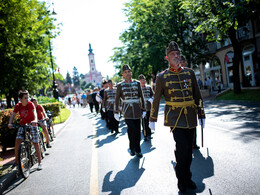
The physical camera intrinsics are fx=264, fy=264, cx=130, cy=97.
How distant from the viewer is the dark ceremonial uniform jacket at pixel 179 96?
406cm

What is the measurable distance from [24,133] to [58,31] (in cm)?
1834

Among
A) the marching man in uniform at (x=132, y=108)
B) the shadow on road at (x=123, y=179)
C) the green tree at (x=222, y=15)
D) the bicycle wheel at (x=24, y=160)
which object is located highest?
the green tree at (x=222, y=15)

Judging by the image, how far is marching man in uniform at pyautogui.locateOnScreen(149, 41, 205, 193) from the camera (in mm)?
3963

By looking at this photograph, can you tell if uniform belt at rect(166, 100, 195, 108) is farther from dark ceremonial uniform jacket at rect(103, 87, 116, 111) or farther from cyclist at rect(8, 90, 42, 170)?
dark ceremonial uniform jacket at rect(103, 87, 116, 111)

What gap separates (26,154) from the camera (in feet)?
20.3

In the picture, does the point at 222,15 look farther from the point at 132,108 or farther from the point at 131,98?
the point at 132,108

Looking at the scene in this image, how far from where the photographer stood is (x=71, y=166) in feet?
20.9

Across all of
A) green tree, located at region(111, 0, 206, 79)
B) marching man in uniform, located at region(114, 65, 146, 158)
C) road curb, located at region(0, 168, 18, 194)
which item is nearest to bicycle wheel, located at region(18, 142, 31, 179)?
road curb, located at region(0, 168, 18, 194)

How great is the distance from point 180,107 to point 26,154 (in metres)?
4.01

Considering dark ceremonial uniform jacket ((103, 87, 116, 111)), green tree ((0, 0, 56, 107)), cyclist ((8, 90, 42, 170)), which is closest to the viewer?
cyclist ((8, 90, 42, 170))

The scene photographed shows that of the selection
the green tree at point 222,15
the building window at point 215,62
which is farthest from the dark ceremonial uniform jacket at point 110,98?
the building window at point 215,62

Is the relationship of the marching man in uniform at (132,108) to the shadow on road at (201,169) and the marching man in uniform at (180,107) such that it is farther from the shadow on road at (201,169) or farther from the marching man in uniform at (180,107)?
the marching man in uniform at (180,107)

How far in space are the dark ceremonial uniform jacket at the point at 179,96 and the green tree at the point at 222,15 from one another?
454 inches

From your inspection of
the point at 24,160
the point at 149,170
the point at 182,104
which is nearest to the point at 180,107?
the point at 182,104
